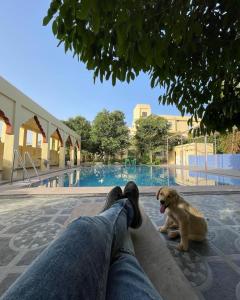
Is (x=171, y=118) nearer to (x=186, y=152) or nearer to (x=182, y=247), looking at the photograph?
(x=186, y=152)

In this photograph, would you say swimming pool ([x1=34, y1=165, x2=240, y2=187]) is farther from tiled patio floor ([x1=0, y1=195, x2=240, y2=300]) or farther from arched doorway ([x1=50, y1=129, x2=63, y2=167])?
arched doorway ([x1=50, y1=129, x2=63, y2=167])

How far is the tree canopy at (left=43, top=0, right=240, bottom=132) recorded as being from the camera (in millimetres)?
861

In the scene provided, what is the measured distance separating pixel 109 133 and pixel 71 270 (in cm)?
2074

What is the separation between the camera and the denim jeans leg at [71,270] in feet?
1.42

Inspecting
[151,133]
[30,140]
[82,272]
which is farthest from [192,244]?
[151,133]

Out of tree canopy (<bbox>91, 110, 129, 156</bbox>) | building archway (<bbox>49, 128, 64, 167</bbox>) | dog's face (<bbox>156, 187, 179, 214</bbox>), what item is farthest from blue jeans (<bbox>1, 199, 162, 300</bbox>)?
tree canopy (<bbox>91, 110, 129, 156</bbox>)

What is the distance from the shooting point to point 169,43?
117 cm

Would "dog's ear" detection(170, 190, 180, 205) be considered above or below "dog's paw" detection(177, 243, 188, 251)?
above

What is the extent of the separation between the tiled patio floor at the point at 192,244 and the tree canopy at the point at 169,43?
3.71 feet

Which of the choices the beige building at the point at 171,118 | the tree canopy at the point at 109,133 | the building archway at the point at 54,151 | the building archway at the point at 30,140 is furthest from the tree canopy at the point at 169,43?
the beige building at the point at 171,118

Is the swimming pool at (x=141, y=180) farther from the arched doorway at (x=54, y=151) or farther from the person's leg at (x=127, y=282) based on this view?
the person's leg at (x=127, y=282)

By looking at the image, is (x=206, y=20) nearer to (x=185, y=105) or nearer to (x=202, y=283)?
(x=185, y=105)

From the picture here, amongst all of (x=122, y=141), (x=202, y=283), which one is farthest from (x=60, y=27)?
(x=122, y=141)

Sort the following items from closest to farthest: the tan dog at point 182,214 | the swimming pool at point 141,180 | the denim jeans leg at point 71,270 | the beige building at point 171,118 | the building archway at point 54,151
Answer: the denim jeans leg at point 71,270 → the tan dog at point 182,214 → the swimming pool at point 141,180 → the building archway at point 54,151 → the beige building at point 171,118
